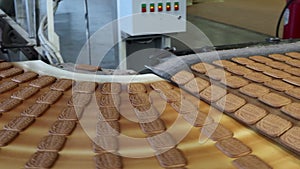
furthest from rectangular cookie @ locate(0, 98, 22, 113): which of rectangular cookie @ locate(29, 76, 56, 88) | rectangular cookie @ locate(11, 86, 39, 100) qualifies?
rectangular cookie @ locate(29, 76, 56, 88)

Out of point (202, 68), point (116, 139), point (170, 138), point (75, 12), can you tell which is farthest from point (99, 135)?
point (75, 12)

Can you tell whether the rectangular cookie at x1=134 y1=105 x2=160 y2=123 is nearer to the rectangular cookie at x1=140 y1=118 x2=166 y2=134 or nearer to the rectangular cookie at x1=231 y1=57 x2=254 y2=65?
the rectangular cookie at x1=140 y1=118 x2=166 y2=134

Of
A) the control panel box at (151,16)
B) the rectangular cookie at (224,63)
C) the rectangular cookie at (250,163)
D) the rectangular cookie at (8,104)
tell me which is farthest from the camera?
the control panel box at (151,16)

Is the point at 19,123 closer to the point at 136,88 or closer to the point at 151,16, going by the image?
the point at 136,88

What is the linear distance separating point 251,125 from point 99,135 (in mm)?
411

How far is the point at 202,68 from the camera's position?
1535 mm

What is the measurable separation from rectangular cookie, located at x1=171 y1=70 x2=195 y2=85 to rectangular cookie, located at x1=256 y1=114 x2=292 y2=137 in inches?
15.7

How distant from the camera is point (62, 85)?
4.60 ft

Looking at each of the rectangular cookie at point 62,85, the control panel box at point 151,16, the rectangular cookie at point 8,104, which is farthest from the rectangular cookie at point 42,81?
the control panel box at point 151,16

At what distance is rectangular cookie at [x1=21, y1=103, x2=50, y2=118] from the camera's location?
1.18 m

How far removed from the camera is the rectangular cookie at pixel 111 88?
136 cm

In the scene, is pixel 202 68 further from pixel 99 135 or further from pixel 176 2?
pixel 176 2

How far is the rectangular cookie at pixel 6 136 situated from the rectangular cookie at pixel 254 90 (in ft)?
2.34

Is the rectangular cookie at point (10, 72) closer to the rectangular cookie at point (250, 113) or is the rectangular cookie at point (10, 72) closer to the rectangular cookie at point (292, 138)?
the rectangular cookie at point (250, 113)
